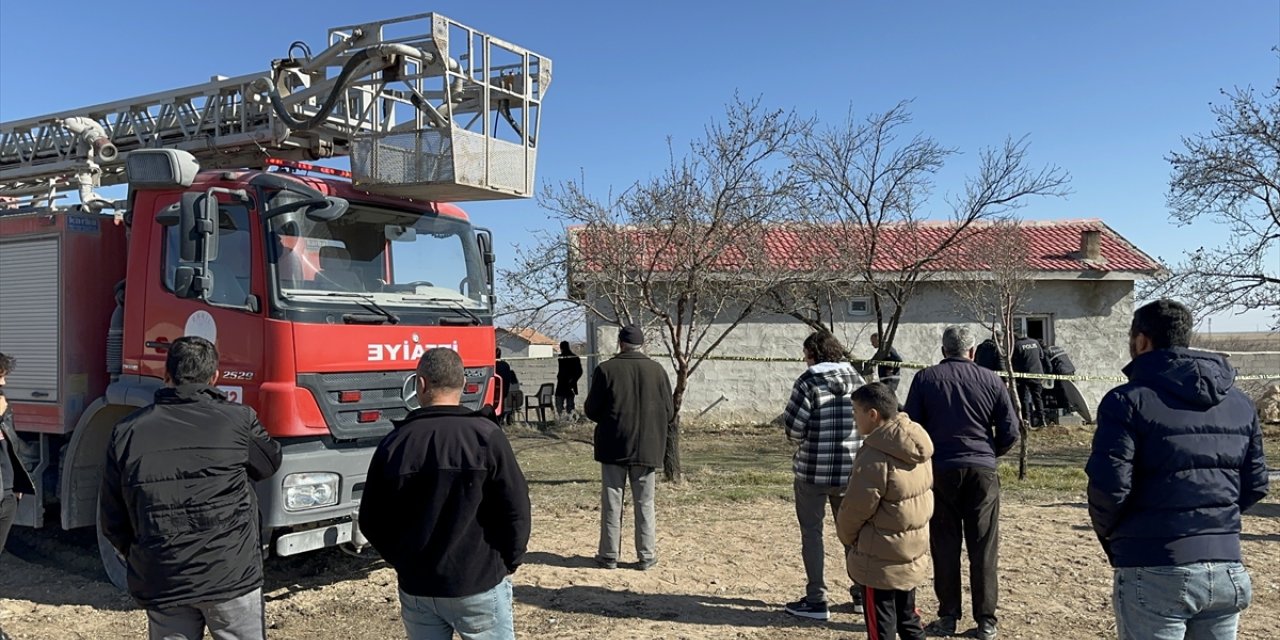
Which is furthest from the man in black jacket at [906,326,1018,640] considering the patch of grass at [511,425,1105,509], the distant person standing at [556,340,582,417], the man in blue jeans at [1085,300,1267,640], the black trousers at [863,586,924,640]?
the distant person standing at [556,340,582,417]

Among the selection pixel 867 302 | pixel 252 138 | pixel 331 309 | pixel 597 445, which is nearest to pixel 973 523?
pixel 597 445

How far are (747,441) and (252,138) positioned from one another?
10.3 m

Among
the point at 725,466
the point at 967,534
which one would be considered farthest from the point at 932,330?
the point at 967,534

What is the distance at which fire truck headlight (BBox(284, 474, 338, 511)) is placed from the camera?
A: 5223mm

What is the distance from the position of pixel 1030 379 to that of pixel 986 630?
38.5 ft

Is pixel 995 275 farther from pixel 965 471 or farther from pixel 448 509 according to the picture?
pixel 448 509

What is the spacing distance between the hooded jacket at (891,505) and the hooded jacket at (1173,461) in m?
1.07

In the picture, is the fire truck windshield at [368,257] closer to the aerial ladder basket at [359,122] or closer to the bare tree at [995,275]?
the aerial ladder basket at [359,122]

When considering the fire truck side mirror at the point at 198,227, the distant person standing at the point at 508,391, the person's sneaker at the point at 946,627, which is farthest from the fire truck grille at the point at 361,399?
the distant person standing at the point at 508,391

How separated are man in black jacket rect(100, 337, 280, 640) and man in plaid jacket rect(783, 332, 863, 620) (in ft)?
10.0

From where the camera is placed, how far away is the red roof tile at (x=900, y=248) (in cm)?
1044

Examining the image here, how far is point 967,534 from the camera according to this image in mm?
5359

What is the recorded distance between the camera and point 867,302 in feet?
58.5

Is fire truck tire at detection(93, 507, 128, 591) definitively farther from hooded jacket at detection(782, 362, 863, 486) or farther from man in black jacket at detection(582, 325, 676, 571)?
hooded jacket at detection(782, 362, 863, 486)
